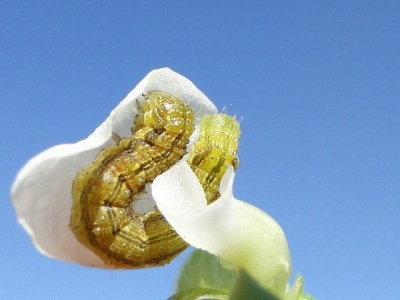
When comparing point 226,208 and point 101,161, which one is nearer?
point 226,208

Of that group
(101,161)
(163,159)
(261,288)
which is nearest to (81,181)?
(101,161)

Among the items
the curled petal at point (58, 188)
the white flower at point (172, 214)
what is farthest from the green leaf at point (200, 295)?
the curled petal at point (58, 188)

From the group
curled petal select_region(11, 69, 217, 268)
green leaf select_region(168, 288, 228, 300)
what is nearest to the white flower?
curled petal select_region(11, 69, 217, 268)

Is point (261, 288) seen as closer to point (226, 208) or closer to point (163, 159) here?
point (226, 208)

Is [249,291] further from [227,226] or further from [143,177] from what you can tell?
[143,177]

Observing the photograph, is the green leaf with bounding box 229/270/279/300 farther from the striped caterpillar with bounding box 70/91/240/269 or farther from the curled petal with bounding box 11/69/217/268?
the curled petal with bounding box 11/69/217/268

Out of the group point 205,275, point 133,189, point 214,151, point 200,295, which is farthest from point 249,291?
point 133,189
